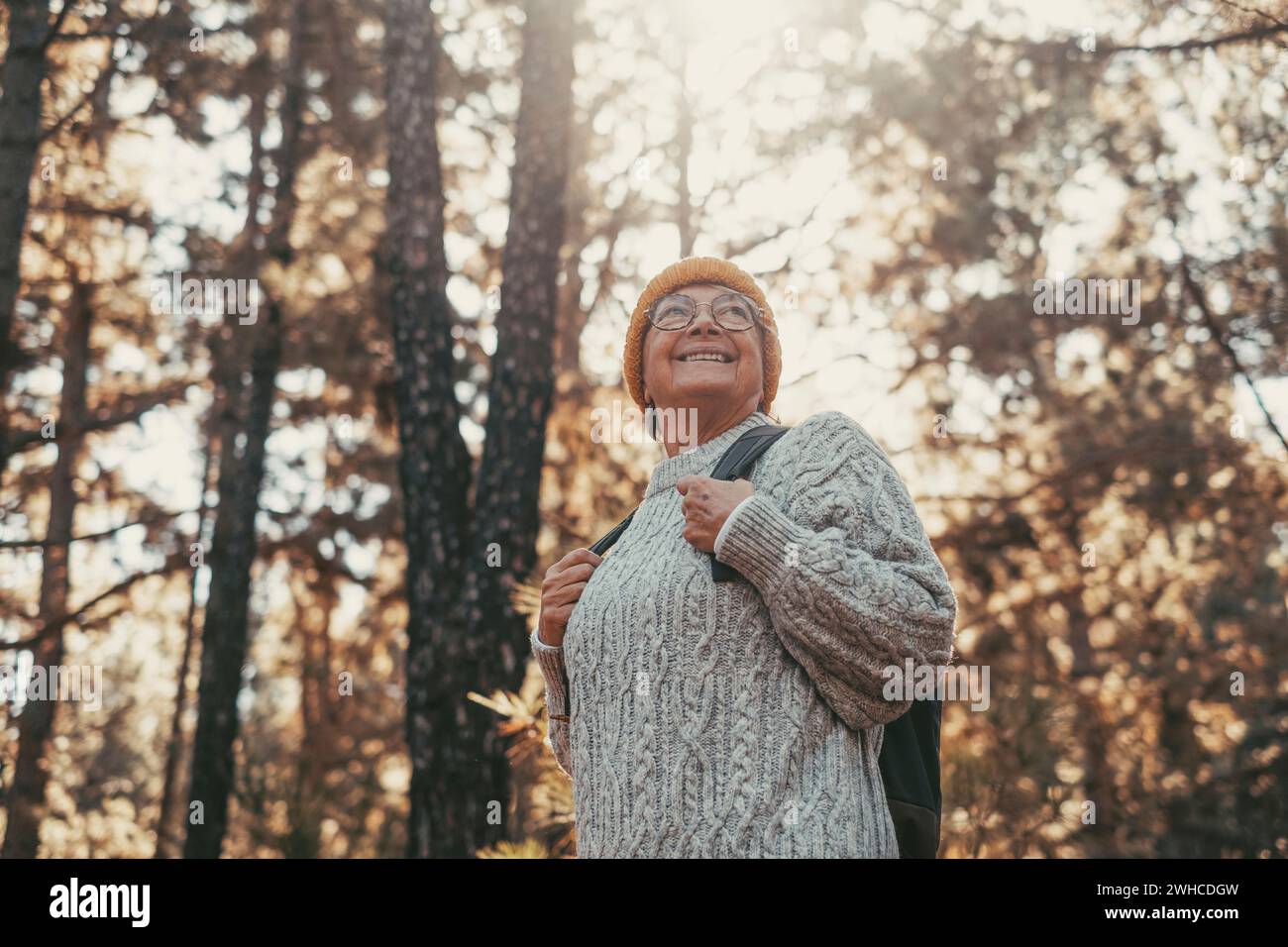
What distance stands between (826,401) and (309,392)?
5303 mm

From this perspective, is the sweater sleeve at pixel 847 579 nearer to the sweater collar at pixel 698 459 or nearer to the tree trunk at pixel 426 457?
the sweater collar at pixel 698 459

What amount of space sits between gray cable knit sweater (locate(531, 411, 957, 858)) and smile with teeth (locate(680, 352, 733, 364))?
41cm

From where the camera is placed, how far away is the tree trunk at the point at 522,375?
6.17 meters

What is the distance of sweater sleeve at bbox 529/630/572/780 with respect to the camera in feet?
8.40

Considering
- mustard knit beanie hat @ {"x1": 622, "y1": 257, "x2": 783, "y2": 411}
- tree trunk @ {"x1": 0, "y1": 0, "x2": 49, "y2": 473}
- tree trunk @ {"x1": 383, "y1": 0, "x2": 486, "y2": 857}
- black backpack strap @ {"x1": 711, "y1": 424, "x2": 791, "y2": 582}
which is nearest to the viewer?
black backpack strap @ {"x1": 711, "y1": 424, "x2": 791, "y2": 582}

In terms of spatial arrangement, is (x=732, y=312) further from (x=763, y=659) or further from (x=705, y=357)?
(x=763, y=659)

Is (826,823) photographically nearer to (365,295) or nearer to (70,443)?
(365,295)

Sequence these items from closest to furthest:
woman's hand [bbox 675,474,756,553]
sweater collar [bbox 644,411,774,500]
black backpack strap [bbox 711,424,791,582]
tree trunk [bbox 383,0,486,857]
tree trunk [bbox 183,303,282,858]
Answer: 1. woman's hand [bbox 675,474,756,553]
2. black backpack strap [bbox 711,424,791,582]
3. sweater collar [bbox 644,411,774,500]
4. tree trunk [bbox 383,0,486,857]
5. tree trunk [bbox 183,303,282,858]

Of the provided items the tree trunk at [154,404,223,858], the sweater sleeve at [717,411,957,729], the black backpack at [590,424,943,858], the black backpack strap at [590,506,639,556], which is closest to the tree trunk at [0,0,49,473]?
the tree trunk at [154,404,223,858]

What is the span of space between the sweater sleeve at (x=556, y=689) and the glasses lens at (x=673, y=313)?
2.46ft

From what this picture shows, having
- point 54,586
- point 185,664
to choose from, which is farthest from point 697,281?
point 185,664

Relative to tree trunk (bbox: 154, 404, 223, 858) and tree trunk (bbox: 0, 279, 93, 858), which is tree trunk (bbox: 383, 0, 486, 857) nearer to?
tree trunk (bbox: 0, 279, 93, 858)
